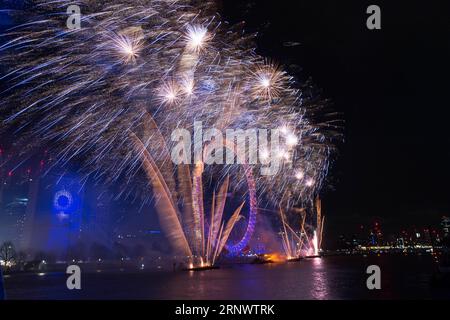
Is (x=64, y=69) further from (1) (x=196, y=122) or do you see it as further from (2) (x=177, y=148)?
(2) (x=177, y=148)

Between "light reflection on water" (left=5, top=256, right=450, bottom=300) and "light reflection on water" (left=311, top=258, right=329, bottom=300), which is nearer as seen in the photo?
"light reflection on water" (left=311, top=258, right=329, bottom=300)

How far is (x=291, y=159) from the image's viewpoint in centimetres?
4025

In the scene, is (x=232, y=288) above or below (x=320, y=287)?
above

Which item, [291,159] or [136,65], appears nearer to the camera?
[136,65]

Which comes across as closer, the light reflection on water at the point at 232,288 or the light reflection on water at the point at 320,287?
the light reflection on water at the point at 320,287

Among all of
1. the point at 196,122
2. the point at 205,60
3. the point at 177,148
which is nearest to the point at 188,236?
the point at 177,148

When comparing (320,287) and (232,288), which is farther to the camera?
(320,287)

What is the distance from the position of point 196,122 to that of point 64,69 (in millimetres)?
10156

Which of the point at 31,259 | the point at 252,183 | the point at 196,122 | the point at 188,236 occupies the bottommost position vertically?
the point at 31,259
